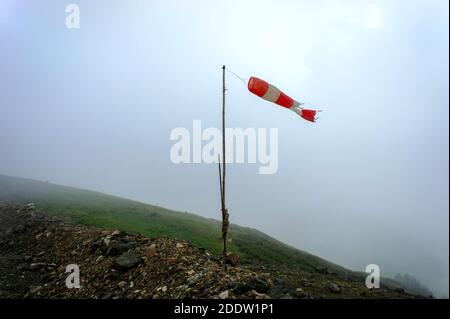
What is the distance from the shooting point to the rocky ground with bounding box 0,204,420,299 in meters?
10.5

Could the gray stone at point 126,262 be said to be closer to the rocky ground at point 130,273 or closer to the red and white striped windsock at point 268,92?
the rocky ground at point 130,273

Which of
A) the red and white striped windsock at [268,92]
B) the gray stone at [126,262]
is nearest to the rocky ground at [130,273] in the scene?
Answer: the gray stone at [126,262]

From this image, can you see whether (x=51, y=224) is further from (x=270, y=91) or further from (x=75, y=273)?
(x=270, y=91)

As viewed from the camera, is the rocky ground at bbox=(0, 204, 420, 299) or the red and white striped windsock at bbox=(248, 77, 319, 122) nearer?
the rocky ground at bbox=(0, 204, 420, 299)

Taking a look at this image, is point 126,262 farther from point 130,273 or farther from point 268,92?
point 268,92

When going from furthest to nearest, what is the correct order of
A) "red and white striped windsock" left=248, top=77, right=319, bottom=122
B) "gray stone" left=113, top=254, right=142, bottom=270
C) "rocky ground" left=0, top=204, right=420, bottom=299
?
"gray stone" left=113, top=254, right=142, bottom=270, "red and white striped windsock" left=248, top=77, right=319, bottom=122, "rocky ground" left=0, top=204, right=420, bottom=299

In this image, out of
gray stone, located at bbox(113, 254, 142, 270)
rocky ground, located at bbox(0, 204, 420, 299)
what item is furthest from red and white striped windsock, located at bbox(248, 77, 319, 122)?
gray stone, located at bbox(113, 254, 142, 270)

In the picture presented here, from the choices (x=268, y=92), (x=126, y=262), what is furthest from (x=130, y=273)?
(x=268, y=92)

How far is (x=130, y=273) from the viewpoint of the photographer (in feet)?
41.2

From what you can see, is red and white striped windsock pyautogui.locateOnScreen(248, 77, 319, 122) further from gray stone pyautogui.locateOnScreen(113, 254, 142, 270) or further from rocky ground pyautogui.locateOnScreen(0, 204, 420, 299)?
gray stone pyautogui.locateOnScreen(113, 254, 142, 270)

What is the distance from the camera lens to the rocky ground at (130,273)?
34.6 feet

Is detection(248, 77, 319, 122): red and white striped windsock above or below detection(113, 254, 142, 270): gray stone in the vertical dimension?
above
